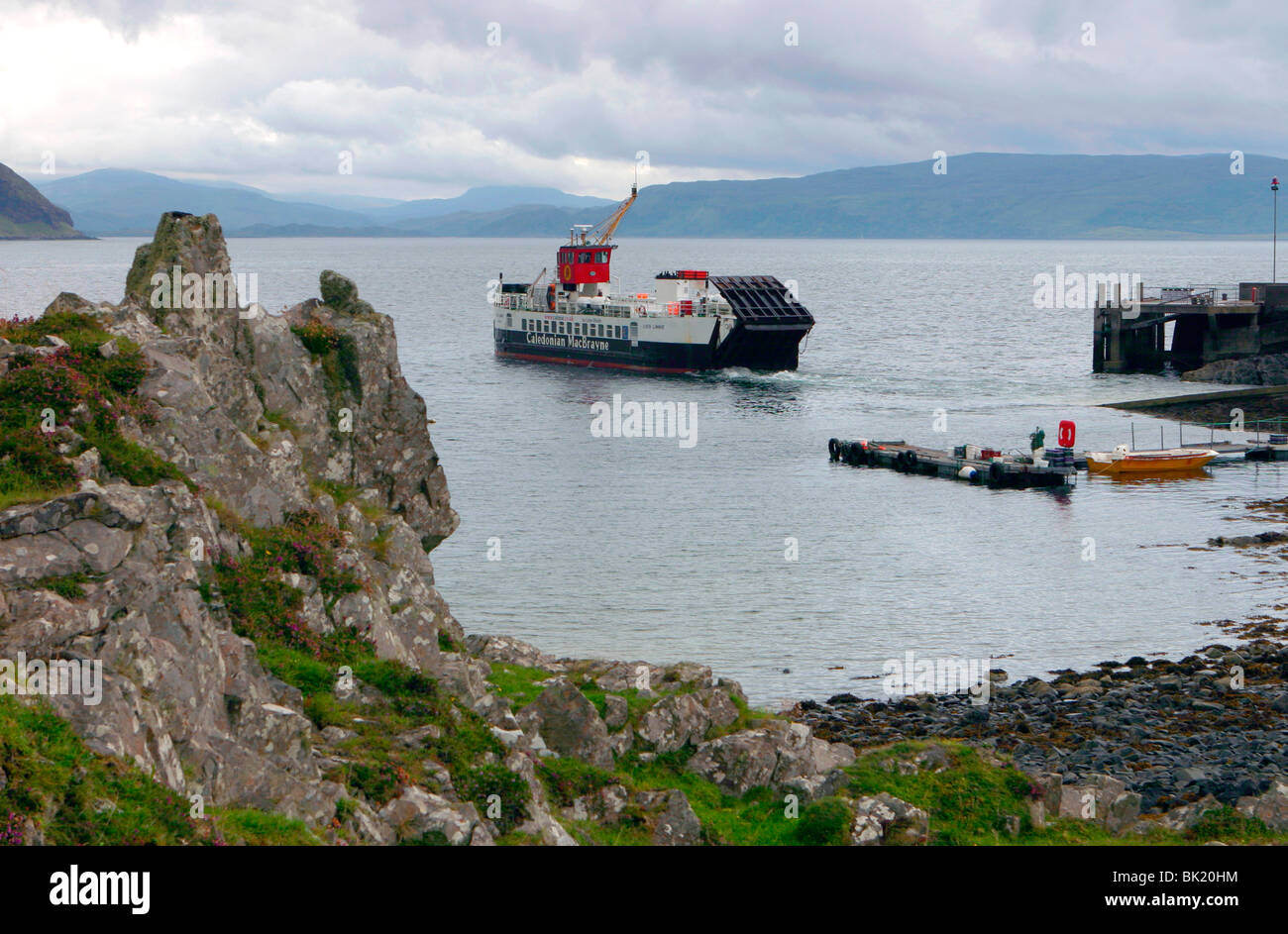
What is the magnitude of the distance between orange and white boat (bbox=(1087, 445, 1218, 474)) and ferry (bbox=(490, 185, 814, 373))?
37.2m

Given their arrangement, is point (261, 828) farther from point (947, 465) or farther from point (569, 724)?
point (947, 465)

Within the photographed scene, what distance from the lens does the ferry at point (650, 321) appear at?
96938 mm

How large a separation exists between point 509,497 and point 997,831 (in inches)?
1501

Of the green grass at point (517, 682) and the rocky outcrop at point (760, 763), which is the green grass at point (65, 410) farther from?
the rocky outcrop at point (760, 763)

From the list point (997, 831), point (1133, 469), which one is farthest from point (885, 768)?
point (1133, 469)

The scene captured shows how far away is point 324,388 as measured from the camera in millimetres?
24516

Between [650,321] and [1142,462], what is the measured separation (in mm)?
47453

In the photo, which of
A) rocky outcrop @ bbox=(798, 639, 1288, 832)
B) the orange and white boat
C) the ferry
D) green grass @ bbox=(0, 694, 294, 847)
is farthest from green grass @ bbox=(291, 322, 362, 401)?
the ferry

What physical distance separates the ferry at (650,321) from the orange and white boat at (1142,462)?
3719cm

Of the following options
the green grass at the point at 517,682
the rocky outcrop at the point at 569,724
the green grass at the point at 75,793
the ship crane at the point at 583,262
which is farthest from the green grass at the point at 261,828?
the ship crane at the point at 583,262

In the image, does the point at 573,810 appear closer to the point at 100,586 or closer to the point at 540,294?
the point at 100,586

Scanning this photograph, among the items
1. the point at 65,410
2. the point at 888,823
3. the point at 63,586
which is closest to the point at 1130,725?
the point at 888,823

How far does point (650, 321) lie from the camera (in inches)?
3999

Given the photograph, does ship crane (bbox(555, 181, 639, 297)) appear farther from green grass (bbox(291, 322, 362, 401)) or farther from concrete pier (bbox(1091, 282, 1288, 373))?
green grass (bbox(291, 322, 362, 401))
